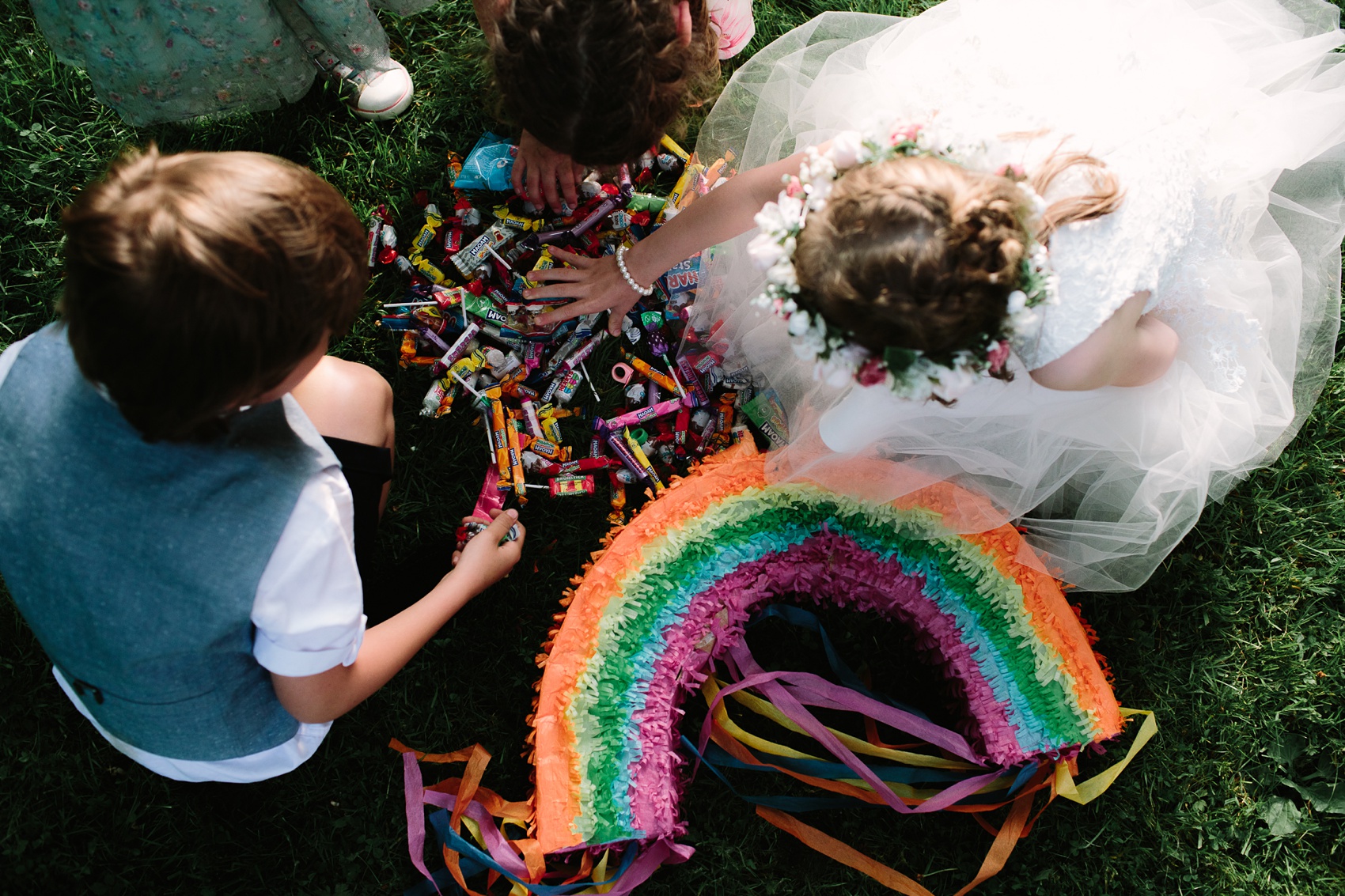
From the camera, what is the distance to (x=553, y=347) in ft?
8.21

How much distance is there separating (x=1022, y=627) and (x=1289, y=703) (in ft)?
3.01

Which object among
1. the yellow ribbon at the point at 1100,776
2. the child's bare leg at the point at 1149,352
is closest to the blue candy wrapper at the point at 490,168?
the child's bare leg at the point at 1149,352

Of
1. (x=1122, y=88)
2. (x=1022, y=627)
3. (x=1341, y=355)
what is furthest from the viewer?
(x=1341, y=355)

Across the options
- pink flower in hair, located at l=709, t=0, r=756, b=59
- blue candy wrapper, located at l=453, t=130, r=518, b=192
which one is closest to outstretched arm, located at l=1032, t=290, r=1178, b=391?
pink flower in hair, located at l=709, t=0, r=756, b=59

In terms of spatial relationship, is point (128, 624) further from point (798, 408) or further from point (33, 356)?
point (798, 408)

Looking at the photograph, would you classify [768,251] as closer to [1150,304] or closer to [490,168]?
[1150,304]

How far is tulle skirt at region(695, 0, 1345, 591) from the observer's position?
1.98m

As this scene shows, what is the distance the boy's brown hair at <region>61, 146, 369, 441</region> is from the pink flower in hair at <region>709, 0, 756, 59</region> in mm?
1446

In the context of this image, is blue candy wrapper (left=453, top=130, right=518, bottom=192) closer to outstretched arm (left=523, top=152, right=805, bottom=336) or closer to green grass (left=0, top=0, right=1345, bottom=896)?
green grass (left=0, top=0, right=1345, bottom=896)

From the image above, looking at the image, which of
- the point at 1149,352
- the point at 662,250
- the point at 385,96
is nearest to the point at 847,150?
the point at 662,250

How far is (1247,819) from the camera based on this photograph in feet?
8.05

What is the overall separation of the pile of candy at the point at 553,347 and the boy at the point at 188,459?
0.79m

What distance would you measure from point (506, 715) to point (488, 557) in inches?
20.0

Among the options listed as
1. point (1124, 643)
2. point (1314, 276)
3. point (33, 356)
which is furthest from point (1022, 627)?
point (33, 356)
